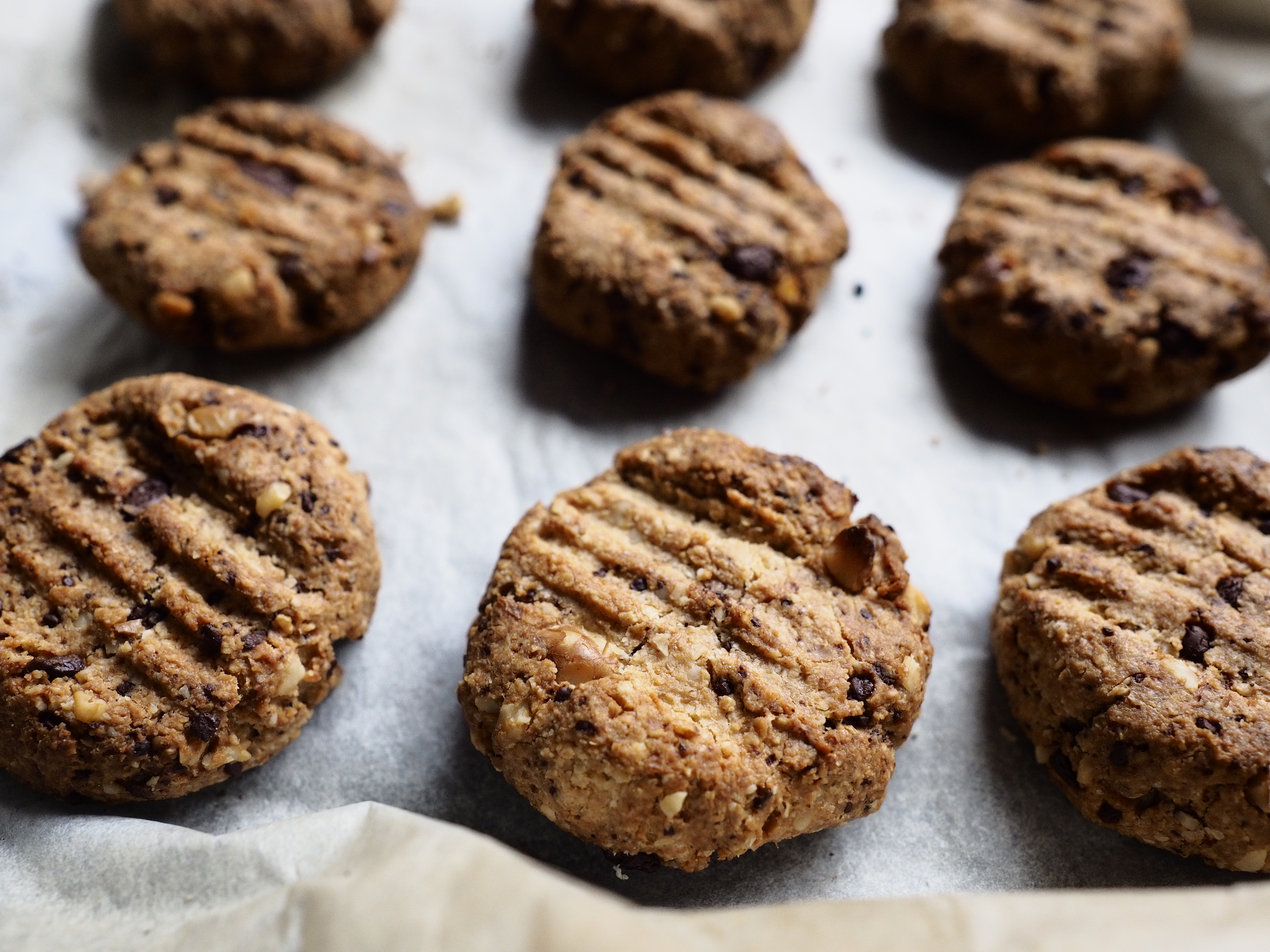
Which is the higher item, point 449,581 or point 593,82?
point 593,82

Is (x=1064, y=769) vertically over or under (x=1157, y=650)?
under

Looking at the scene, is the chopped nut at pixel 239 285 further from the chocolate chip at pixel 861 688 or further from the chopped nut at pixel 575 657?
the chocolate chip at pixel 861 688

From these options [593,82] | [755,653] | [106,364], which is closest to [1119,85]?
[593,82]

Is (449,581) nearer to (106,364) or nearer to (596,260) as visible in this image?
(596,260)

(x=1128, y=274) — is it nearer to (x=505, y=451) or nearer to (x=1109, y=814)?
(x=1109, y=814)

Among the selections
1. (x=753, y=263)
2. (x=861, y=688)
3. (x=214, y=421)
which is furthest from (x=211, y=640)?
(x=753, y=263)

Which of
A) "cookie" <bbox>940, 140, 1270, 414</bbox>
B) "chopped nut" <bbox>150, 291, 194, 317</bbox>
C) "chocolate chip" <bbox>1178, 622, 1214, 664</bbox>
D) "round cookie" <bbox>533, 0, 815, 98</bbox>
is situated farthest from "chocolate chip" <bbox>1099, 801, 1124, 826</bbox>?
"chopped nut" <bbox>150, 291, 194, 317</bbox>

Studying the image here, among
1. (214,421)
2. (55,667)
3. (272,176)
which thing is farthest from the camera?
(272,176)
